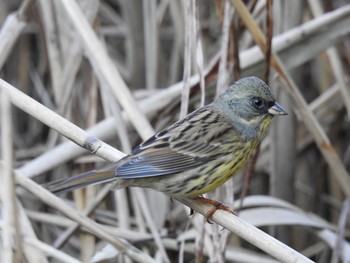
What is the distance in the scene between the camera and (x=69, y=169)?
4.15 meters

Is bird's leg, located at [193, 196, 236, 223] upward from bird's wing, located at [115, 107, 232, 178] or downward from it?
downward

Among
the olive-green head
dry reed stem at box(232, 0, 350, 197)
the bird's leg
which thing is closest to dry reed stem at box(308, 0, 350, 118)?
dry reed stem at box(232, 0, 350, 197)

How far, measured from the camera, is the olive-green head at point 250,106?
3.17 m

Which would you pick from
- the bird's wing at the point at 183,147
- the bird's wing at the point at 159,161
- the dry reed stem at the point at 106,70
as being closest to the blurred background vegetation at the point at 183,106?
the dry reed stem at the point at 106,70

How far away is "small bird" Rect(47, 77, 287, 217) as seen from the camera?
3.06 m

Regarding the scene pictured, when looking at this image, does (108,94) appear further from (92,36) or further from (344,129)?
(344,129)

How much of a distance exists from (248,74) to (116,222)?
106 centimetres

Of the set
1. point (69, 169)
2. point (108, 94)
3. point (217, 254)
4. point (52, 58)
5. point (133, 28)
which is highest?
point (133, 28)

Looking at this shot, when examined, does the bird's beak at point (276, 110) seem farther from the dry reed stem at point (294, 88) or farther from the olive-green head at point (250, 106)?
the dry reed stem at point (294, 88)

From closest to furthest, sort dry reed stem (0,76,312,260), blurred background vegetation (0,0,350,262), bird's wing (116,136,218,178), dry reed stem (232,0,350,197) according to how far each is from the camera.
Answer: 1. dry reed stem (0,76,312,260)
2. bird's wing (116,136,218,178)
3. dry reed stem (232,0,350,197)
4. blurred background vegetation (0,0,350,262)

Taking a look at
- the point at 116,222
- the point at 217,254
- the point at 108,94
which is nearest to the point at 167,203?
the point at 116,222

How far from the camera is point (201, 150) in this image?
322 cm

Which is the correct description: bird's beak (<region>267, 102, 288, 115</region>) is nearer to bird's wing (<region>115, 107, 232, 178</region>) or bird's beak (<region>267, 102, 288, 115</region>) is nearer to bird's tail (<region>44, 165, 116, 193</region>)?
bird's wing (<region>115, 107, 232, 178</region>)

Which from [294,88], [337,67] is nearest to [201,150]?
[294,88]
